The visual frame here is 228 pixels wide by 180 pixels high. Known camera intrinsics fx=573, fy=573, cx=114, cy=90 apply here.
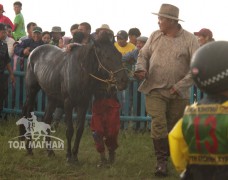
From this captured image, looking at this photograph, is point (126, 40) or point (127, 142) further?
point (126, 40)

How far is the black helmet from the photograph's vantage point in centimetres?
384

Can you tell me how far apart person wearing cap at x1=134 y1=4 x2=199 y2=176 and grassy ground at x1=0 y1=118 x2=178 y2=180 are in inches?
20.9

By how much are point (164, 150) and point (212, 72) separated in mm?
3910

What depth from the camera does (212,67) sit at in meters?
3.84

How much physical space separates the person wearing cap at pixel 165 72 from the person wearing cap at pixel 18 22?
333 inches

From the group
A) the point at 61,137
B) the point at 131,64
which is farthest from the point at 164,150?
the point at 131,64

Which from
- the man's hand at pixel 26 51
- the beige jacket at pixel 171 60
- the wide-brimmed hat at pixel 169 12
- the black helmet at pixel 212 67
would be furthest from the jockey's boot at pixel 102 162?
the black helmet at pixel 212 67

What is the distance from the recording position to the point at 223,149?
390cm

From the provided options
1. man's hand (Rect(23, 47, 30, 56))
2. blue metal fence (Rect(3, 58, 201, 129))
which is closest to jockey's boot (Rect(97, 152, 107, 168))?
blue metal fence (Rect(3, 58, 201, 129))

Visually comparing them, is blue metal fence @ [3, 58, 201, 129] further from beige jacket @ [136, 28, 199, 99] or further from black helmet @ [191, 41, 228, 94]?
black helmet @ [191, 41, 228, 94]

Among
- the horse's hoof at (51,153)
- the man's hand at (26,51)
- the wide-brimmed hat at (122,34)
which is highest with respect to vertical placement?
the wide-brimmed hat at (122,34)

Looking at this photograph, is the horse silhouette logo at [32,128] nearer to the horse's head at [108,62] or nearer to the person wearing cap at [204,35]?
the horse's head at [108,62]

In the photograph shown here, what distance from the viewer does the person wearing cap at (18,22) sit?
15488 mm

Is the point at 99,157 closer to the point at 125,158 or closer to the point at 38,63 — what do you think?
the point at 125,158
